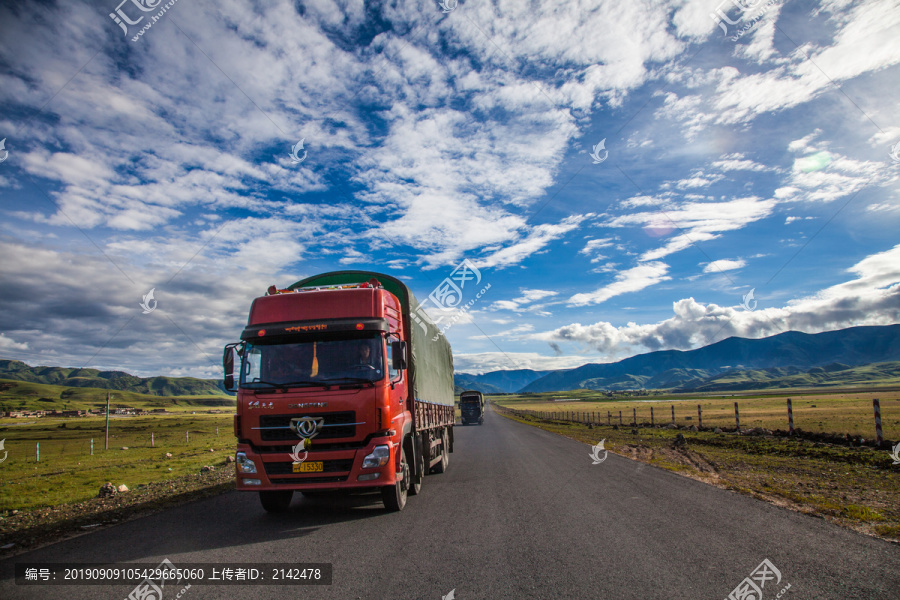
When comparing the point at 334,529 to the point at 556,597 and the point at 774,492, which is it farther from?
the point at 774,492

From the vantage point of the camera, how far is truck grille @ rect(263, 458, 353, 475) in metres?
7.53

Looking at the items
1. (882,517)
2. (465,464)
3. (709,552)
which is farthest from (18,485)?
(882,517)

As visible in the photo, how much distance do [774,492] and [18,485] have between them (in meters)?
25.6

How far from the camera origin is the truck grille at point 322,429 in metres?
7.55

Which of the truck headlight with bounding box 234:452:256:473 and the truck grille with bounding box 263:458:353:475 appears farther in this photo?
the truck headlight with bounding box 234:452:256:473

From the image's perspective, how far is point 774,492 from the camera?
A: 30.4ft

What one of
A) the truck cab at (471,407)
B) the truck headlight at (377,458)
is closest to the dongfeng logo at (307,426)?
the truck headlight at (377,458)

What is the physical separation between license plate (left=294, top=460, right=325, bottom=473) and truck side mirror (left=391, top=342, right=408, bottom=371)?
6.62 ft

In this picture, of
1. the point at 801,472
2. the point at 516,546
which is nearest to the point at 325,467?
the point at 516,546

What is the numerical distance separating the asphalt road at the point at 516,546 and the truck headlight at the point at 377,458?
2.96 ft

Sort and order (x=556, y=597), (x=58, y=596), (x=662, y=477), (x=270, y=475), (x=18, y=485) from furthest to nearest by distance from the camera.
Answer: (x=18, y=485), (x=662, y=477), (x=270, y=475), (x=58, y=596), (x=556, y=597)

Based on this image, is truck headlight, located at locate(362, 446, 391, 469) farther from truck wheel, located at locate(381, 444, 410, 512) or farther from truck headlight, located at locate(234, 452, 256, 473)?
truck headlight, located at locate(234, 452, 256, 473)

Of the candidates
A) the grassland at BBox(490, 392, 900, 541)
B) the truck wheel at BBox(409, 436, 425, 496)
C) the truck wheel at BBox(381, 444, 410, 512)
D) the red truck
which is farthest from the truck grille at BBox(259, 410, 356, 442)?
the grassland at BBox(490, 392, 900, 541)

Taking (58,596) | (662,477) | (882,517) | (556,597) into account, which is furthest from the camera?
(662,477)
